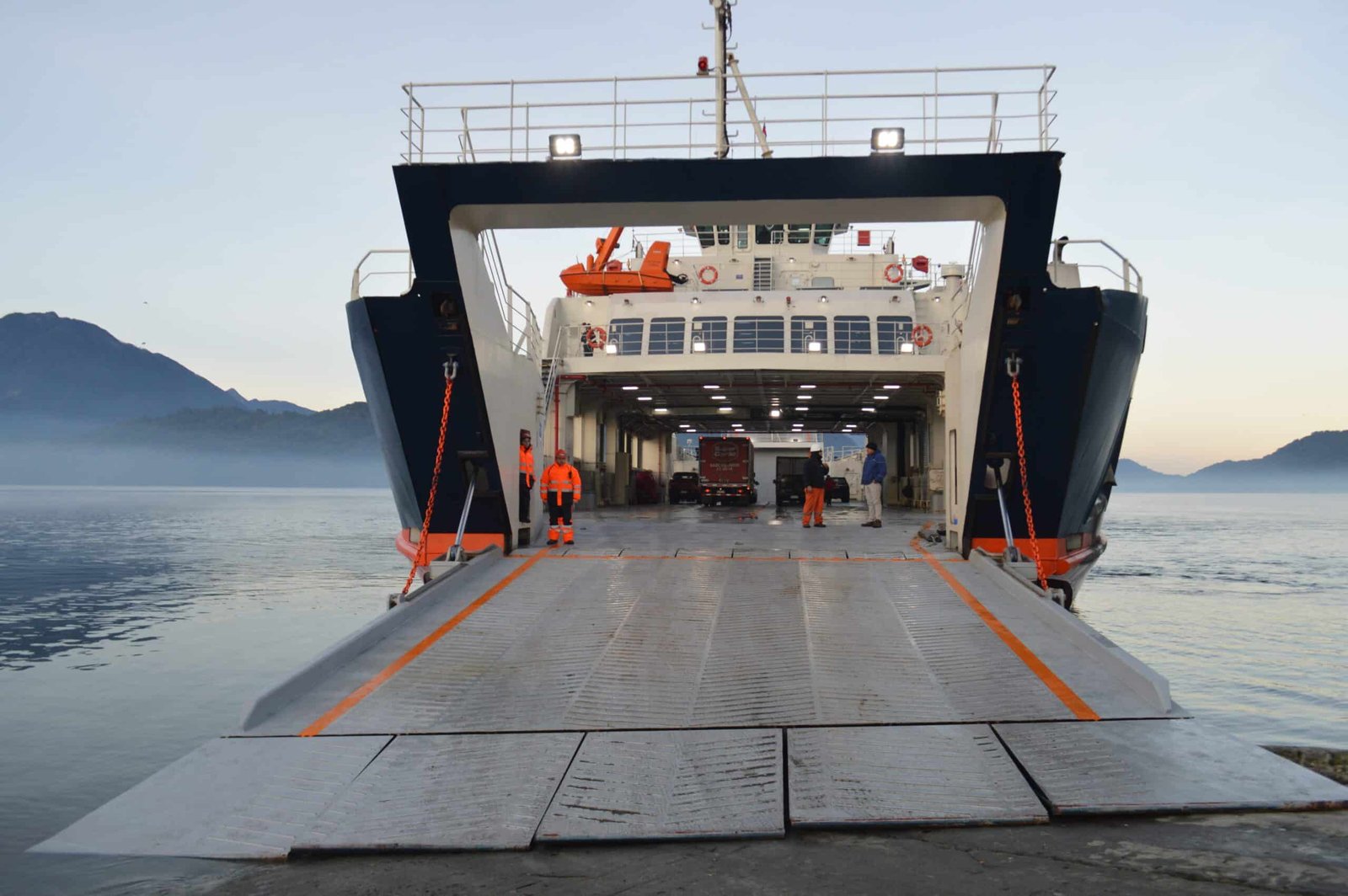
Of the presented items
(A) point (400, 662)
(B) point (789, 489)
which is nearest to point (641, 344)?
(A) point (400, 662)

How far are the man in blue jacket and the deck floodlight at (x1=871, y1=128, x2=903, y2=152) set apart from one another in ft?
25.2

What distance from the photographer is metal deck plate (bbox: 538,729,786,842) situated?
180 inches

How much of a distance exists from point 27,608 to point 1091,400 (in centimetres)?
1998

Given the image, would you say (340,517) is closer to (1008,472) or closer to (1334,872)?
(1008,472)

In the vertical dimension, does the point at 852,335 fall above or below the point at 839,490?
above

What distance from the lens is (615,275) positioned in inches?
976

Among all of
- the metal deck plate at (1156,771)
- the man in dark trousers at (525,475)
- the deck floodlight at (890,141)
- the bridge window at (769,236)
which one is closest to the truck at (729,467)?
the bridge window at (769,236)

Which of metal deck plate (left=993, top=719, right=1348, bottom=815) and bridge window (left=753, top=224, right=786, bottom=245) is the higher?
bridge window (left=753, top=224, right=786, bottom=245)

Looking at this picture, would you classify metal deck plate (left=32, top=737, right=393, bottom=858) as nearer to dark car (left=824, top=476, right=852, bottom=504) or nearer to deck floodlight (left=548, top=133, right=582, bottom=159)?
deck floodlight (left=548, top=133, right=582, bottom=159)

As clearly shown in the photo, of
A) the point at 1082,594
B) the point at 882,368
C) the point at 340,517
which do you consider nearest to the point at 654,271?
the point at 882,368

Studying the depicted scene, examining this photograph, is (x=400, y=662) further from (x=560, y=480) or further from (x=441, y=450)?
(x=560, y=480)

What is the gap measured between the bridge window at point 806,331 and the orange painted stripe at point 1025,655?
12.2 m

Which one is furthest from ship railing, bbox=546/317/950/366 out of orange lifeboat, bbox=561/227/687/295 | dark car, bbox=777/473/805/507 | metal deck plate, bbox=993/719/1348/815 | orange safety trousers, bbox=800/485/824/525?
dark car, bbox=777/473/805/507

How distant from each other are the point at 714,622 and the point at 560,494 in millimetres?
4697
